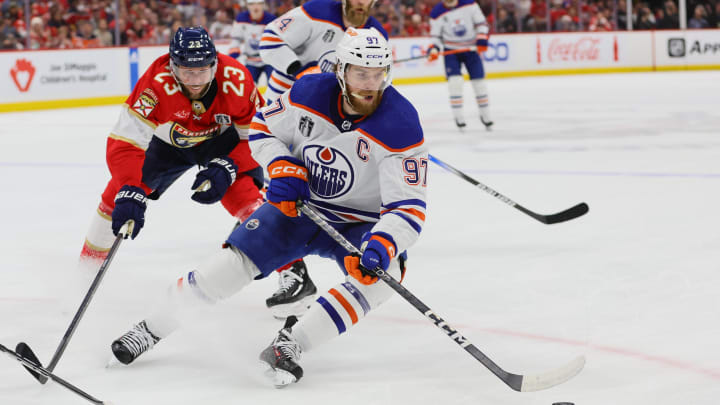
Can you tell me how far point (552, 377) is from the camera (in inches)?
Result: 97.3

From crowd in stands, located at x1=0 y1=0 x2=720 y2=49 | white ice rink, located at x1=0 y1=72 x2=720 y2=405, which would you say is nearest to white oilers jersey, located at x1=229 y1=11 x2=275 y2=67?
crowd in stands, located at x1=0 y1=0 x2=720 y2=49

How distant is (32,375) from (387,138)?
46.2 inches

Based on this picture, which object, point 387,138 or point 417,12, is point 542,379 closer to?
point 387,138

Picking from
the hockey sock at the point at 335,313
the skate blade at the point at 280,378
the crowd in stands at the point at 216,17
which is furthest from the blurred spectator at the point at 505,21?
the skate blade at the point at 280,378

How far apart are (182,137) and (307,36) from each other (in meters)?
1.67

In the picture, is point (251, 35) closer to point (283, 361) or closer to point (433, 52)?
point (433, 52)

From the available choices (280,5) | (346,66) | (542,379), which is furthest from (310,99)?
(280,5)

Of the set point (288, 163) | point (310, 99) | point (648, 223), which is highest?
point (310, 99)

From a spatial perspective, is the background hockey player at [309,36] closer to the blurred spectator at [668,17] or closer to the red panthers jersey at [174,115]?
the red panthers jersey at [174,115]

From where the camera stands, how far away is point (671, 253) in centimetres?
413

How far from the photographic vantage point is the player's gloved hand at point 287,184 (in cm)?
270

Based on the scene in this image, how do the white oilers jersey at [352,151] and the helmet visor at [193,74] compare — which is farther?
the helmet visor at [193,74]

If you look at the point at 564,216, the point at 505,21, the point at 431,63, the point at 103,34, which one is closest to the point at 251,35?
the point at 103,34

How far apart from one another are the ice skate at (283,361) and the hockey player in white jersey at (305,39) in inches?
89.9
